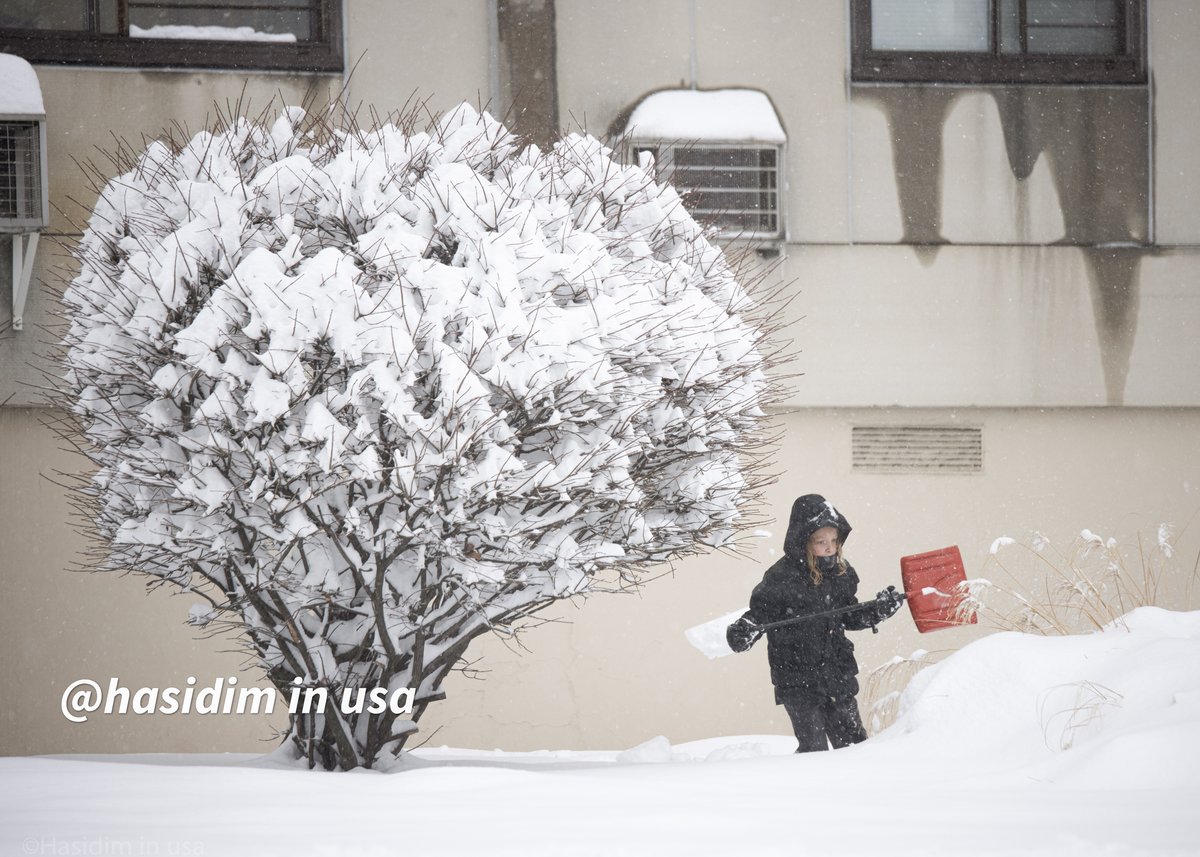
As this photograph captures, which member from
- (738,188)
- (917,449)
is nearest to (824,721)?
(917,449)

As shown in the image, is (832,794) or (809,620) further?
(809,620)

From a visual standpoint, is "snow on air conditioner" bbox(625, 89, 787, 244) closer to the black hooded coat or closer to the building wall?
the building wall

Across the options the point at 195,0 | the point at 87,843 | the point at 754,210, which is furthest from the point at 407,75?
the point at 87,843

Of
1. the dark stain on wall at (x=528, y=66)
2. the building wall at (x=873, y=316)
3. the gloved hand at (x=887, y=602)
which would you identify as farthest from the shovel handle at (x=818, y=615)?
the dark stain on wall at (x=528, y=66)

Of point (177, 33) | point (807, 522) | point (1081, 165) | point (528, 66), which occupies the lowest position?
point (807, 522)

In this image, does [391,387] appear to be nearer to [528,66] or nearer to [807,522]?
[807,522]

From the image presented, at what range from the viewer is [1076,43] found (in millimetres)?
8094

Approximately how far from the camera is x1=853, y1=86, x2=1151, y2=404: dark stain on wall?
25.7ft

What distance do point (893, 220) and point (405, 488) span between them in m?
5.03

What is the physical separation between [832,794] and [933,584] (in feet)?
5.85

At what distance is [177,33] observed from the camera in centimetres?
755

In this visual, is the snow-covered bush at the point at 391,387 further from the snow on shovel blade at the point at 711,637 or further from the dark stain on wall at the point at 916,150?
the dark stain on wall at the point at 916,150

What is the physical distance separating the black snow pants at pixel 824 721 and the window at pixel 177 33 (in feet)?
16.7

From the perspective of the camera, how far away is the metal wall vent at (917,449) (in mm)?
Answer: 7914
